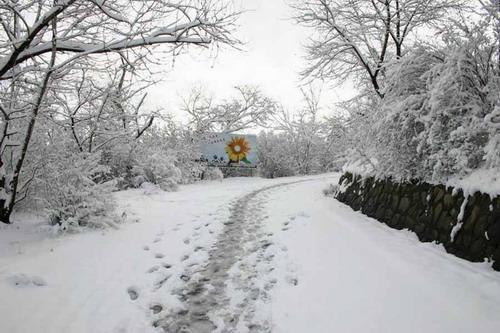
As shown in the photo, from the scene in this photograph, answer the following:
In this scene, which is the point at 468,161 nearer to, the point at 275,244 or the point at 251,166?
the point at 275,244

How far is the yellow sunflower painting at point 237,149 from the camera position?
91.9 feet

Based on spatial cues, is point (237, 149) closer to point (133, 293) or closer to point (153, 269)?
point (153, 269)

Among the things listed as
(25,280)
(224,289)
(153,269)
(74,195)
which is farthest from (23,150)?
(224,289)

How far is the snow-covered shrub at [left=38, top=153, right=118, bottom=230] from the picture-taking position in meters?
6.88

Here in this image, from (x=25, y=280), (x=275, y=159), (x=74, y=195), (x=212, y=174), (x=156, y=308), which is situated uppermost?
(x=275, y=159)

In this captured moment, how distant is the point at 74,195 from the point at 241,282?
399 cm

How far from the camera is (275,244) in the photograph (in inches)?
253

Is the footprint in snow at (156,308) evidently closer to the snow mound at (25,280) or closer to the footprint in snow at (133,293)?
the footprint in snow at (133,293)

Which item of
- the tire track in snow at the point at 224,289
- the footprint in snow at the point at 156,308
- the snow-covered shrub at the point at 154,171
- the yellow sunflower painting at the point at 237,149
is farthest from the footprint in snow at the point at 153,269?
the yellow sunflower painting at the point at 237,149

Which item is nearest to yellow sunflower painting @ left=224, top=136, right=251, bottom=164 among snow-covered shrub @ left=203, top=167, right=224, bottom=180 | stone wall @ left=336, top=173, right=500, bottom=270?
snow-covered shrub @ left=203, top=167, right=224, bottom=180

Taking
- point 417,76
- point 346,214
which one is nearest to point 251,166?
point 346,214

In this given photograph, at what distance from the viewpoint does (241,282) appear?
189 inches

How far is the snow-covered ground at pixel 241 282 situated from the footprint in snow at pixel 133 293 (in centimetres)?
2

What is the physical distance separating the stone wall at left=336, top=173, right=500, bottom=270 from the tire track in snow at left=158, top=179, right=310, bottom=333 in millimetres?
2640
